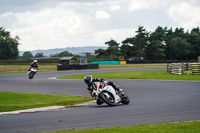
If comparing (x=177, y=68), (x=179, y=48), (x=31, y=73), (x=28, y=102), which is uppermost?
(x=179, y=48)

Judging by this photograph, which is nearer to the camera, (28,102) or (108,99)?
(108,99)

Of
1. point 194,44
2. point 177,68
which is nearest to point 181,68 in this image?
point 177,68

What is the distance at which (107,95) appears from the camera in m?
14.0

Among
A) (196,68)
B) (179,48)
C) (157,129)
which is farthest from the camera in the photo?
(179,48)

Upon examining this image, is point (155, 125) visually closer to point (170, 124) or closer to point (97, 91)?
point (170, 124)

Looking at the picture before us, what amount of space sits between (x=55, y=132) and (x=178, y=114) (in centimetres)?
433

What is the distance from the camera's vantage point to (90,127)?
9320 millimetres

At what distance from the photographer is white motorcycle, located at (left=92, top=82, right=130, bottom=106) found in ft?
45.9

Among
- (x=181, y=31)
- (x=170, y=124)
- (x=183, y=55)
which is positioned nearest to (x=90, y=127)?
(x=170, y=124)

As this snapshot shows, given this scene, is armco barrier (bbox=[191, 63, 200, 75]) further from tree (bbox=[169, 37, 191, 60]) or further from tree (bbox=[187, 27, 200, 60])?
tree (bbox=[187, 27, 200, 60])

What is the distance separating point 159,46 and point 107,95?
99174 millimetres

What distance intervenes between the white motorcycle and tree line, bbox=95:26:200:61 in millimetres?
88002

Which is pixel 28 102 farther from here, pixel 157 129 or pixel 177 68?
pixel 177 68

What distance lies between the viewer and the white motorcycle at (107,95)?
13992mm
